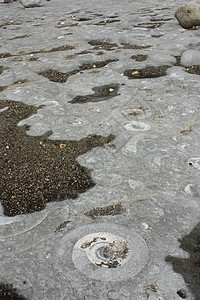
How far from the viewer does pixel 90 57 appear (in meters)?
4.32

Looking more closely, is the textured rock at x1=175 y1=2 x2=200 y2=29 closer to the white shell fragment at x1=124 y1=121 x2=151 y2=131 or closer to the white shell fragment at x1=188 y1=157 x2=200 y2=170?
the white shell fragment at x1=124 y1=121 x2=151 y2=131

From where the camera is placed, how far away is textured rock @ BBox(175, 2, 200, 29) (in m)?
5.58

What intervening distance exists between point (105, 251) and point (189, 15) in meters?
5.39

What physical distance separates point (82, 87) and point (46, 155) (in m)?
1.43

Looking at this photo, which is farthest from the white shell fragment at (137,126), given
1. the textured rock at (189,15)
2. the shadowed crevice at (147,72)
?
the textured rock at (189,15)

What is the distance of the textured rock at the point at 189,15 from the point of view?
5.58 metres

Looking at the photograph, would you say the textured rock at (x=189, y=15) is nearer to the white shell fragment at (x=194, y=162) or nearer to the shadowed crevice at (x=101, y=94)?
the shadowed crevice at (x=101, y=94)

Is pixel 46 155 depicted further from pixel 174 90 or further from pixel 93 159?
pixel 174 90

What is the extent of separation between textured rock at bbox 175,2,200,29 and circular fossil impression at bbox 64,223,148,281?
16.9 feet

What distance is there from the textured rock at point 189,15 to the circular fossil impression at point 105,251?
516cm

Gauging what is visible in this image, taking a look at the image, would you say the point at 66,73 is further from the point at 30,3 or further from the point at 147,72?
the point at 30,3

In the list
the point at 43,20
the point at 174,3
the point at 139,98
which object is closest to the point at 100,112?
the point at 139,98

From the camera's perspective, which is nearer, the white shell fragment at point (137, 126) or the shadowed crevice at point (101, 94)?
the white shell fragment at point (137, 126)

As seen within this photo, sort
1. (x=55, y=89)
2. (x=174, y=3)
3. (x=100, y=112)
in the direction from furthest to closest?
(x=174, y=3)
(x=55, y=89)
(x=100, y=112)
